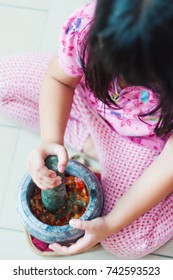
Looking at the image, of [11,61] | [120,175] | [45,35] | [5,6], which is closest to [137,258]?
[120,175]

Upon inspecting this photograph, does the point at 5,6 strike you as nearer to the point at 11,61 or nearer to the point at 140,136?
the point at 11,61

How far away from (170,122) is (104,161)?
270 millimetres

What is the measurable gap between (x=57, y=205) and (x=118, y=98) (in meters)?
0.25

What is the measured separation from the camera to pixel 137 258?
1.06m

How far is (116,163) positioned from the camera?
1026 millimetres

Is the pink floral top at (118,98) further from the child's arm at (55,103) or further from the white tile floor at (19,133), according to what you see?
the white tile floor at (19,133)

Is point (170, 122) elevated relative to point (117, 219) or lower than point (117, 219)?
elevated

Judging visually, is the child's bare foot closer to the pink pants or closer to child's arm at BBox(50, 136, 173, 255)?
the pink pants

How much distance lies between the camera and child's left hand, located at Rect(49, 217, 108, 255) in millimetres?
→ 888

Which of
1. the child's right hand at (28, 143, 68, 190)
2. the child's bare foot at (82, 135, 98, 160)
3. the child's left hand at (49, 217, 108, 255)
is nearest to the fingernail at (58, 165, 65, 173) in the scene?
the child's right hand at (28, 143, 68, 190)

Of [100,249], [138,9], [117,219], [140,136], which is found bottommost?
[100,249]

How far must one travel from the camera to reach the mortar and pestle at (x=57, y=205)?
93cm

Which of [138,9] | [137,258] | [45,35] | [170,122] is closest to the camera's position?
[138,9]

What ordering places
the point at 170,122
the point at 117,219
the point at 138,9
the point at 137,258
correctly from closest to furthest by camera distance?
the point at 138,9, the point at 170,122, the point at 117,219, the point at 137,258
